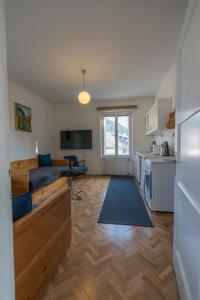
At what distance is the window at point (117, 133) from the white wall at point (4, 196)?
5.40 metres

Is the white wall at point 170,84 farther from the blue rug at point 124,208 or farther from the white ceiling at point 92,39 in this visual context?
the blue rug at point 124,208

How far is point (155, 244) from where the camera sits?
6.59ft

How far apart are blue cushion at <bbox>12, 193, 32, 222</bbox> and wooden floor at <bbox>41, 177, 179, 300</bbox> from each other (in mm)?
745

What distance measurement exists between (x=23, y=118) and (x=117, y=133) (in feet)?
10.3

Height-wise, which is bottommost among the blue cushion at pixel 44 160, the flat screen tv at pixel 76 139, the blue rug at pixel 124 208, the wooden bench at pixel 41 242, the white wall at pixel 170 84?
the blue rug at pixel 124 208

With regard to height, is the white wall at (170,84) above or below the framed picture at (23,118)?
above

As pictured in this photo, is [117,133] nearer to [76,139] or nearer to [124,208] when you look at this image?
[76,139]

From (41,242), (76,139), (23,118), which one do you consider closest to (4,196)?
(41,242)

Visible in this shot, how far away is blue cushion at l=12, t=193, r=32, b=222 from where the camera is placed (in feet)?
3.66

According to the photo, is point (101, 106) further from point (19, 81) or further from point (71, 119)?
point (19, 81)

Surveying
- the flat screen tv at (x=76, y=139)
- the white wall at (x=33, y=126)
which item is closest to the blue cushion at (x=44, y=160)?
the white wall at (x=33, y=126)

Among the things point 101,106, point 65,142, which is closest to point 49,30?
point 101,106

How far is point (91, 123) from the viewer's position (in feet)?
20.5

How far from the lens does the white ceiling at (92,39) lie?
6.36 feet
